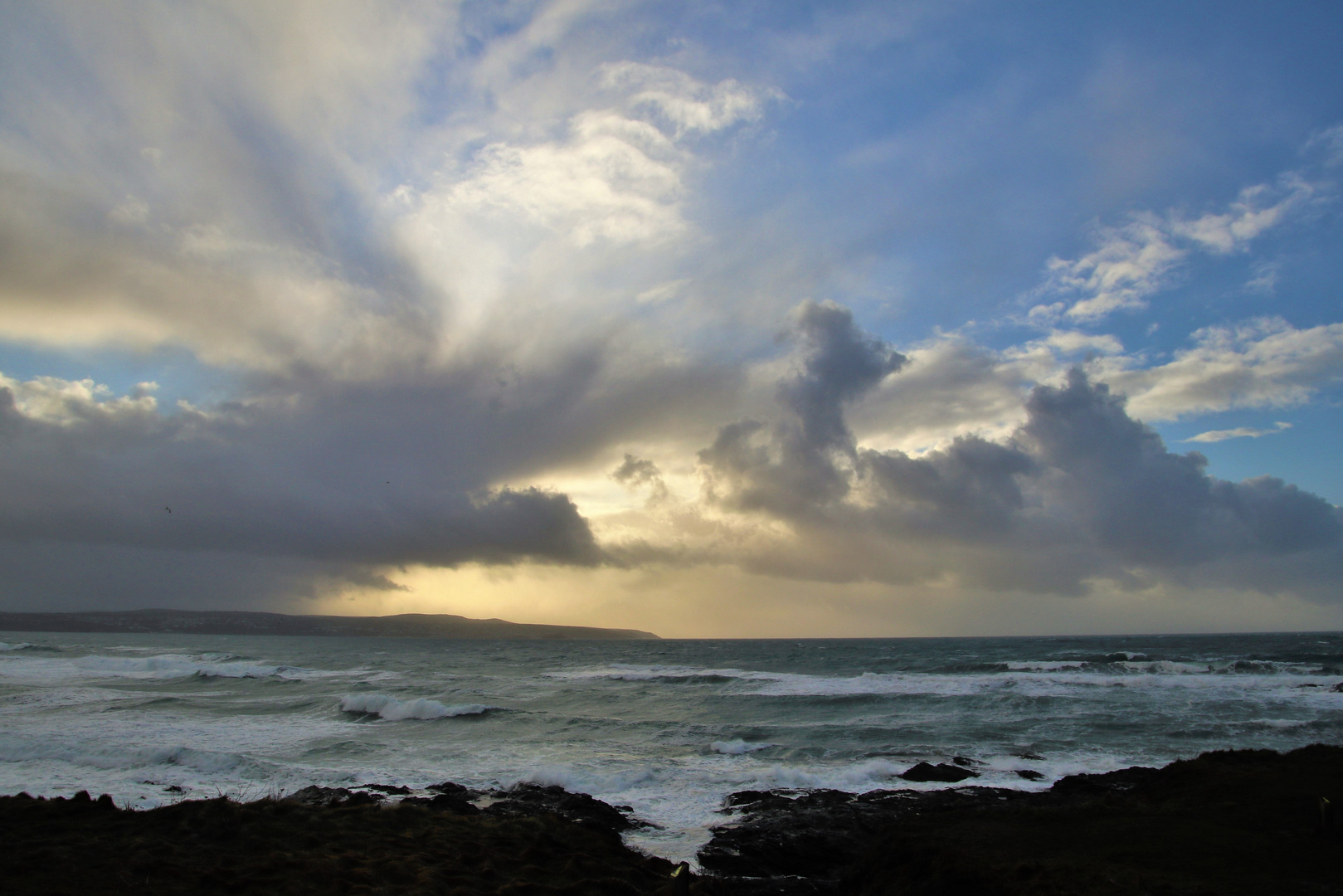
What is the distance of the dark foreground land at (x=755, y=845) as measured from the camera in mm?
8891

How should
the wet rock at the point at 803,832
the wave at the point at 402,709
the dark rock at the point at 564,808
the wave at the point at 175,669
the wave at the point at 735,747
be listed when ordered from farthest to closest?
the wave at the point at 175,669 → the wave at the point at 402,709 → the wave at the point at 735,747 → the dark rock at the point at 564,808 → the wet rock at the point at 803,832

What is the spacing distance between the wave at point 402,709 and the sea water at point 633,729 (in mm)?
107

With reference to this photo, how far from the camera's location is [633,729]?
26.3 m

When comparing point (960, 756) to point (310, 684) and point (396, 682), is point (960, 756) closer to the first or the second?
point (396, 682)

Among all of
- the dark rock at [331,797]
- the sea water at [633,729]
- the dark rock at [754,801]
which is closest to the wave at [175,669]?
the sea water at [633,729]

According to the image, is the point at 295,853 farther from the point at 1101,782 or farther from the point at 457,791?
the point at 1101,782

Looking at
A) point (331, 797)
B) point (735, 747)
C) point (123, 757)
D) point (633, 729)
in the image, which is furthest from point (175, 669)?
point (735, 747)

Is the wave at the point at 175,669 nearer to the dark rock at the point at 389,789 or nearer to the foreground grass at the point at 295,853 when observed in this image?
the dark rock at the point at 389,789

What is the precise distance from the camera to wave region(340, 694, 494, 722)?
28922 mm

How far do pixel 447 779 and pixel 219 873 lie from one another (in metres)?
9.51

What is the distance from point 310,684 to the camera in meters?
41.3

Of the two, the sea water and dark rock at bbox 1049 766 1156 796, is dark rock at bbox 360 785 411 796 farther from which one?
dark rock at bbox 1049 766 1156 796

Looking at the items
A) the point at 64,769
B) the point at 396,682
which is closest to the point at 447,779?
the point at 64,769

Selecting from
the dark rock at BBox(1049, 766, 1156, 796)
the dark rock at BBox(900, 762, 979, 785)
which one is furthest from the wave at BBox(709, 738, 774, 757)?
the dark rock at BBox(1049, 766, 1156, 796)
